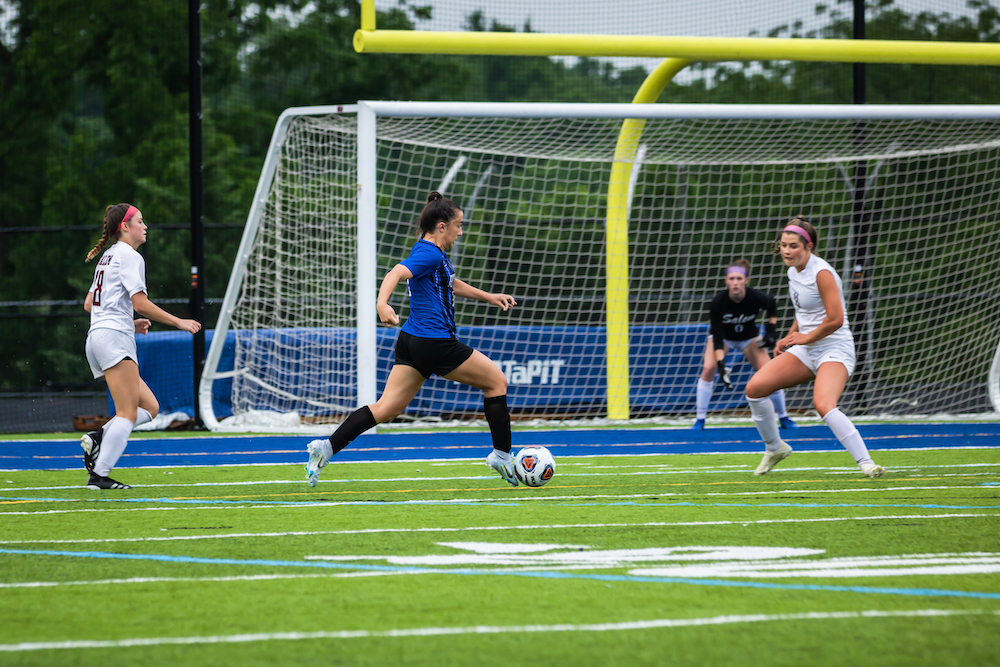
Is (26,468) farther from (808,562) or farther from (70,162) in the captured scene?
(70,162)

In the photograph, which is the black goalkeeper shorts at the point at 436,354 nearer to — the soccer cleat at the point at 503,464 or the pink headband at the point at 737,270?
the soccer cleat at the point at 503,464

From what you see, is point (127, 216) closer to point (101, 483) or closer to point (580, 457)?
point (101, 483)

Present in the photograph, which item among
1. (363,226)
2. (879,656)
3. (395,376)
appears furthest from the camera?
(363,226)

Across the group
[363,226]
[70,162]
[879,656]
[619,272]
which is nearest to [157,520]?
[879,656]

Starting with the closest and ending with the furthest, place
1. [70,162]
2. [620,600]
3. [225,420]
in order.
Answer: [620,600]
[225,420]
[70,162]

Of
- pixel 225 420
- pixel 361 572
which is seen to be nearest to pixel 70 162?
pixel 225 420

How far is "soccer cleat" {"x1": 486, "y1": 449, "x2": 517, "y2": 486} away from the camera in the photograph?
7.43 metres

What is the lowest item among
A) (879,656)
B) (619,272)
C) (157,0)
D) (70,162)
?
(879,656)

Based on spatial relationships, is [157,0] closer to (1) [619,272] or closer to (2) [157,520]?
(1) [619,272]

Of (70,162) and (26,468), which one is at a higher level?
(70,162)

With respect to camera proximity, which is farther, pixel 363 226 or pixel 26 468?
pixel 363 226

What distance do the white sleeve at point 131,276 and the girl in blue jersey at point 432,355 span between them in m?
1.65

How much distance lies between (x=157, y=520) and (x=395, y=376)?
5.92ft

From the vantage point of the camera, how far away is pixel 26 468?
31.1ft
